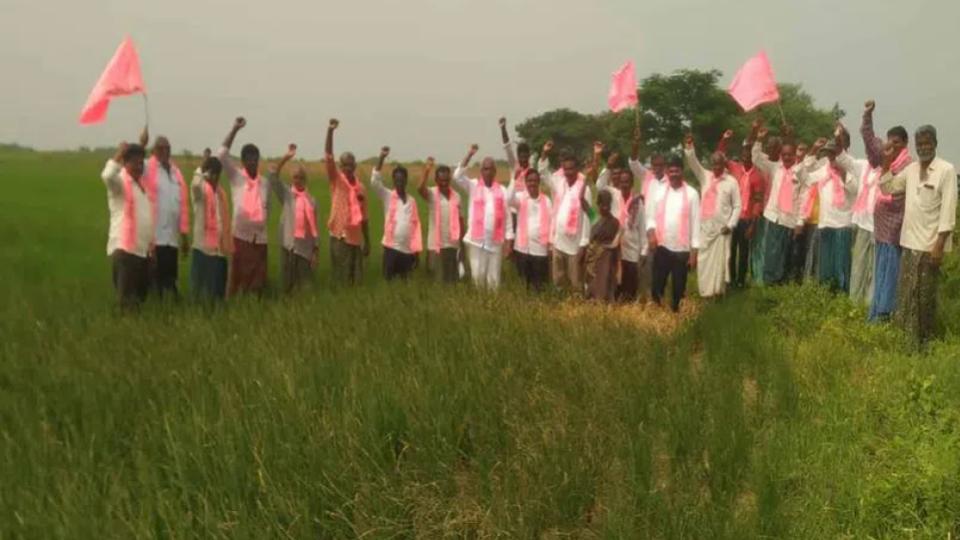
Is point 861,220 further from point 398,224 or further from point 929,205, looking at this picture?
point 398,224

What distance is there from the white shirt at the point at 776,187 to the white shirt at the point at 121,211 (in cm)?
644

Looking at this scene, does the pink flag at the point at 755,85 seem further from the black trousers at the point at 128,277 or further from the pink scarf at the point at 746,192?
the black trousers at the point at 128,277

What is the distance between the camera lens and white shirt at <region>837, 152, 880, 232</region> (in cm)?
807

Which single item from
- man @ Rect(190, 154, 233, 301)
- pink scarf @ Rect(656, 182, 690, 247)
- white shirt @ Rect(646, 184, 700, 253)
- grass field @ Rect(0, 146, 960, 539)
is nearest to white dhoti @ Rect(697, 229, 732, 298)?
white shirt @ Rect(646, 184, 700, 253)

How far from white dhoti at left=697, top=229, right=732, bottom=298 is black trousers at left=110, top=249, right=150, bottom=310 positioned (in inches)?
212

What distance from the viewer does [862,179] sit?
8336mm

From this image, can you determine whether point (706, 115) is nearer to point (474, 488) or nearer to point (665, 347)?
point (665, 347)

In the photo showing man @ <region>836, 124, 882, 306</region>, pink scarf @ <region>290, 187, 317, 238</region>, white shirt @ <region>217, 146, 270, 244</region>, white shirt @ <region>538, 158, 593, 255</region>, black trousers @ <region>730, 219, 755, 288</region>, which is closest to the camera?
white shirt @ <region>217, 146, 270, 244</region>

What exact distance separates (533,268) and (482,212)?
2.80 feet

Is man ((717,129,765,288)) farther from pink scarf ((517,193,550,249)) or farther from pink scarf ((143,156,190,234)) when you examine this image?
pink scarf ((143,156,190,234))

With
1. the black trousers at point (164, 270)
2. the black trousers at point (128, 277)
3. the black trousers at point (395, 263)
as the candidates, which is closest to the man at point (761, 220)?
the black trousers at point (395, 263)

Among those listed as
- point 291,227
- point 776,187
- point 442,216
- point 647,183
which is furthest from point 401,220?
point 776,187

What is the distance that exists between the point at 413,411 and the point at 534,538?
934 millimetres

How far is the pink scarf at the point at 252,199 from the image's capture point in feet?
26.2
